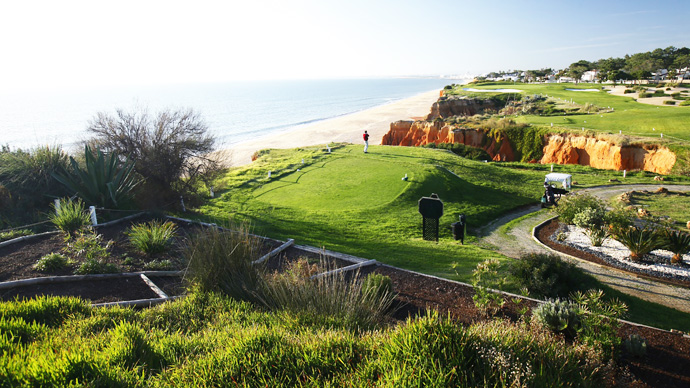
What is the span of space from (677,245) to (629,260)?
42.0 inches

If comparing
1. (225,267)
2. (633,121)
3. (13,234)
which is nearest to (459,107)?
(633,121)

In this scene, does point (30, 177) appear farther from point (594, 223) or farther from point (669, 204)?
point (669, 204)

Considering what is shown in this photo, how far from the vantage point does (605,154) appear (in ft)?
91.9

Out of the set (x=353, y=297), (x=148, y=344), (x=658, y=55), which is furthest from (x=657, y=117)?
(x=658, y=55)

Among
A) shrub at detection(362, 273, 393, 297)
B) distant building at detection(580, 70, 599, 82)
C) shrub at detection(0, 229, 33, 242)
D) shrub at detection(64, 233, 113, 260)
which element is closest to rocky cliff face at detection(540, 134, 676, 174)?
shrub at detection(362, 273, 393, 297)

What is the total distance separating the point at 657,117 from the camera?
3366cm

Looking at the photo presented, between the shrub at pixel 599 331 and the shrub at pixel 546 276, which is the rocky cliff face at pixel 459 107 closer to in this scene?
the shrub at pixel 546 276

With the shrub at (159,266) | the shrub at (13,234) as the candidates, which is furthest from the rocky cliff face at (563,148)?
the shrub at (13,234)

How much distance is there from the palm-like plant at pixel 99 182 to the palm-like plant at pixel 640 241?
13.6 metres

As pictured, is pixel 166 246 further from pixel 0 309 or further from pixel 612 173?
pixel 612 173

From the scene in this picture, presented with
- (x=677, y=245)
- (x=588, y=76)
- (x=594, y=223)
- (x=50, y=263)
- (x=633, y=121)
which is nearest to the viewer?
(x=50, y=263)

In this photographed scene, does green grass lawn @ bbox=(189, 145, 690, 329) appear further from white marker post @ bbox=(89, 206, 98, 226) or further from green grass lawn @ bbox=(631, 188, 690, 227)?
green grass lawn @ bbox=(631, 188, 690, 227)

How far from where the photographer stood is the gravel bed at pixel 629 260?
9.33m

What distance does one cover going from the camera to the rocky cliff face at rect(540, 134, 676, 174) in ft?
82.1
